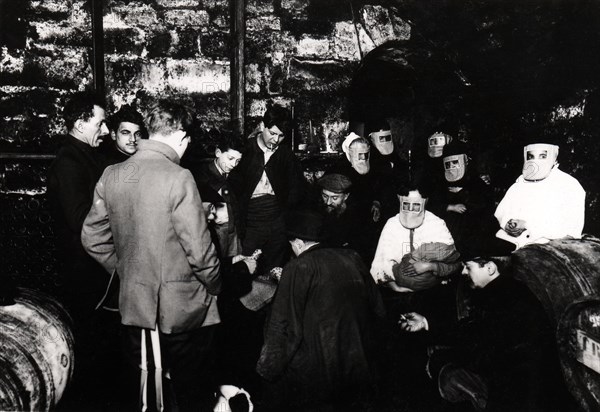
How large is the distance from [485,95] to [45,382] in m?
6.26

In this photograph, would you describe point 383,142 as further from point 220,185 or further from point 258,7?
point 258,7

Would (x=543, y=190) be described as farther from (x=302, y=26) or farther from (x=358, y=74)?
(x=302, y=26)

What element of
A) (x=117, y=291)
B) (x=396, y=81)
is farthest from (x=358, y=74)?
(x=117, y=291)

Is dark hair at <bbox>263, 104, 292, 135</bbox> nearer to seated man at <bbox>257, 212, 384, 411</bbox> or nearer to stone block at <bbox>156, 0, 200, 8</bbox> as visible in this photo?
stone block at <bbox>156, 0, 200, 8</bbox>

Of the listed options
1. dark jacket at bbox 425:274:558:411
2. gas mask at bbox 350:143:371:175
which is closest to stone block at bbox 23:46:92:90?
gas mask at bbox 350:143:371:175

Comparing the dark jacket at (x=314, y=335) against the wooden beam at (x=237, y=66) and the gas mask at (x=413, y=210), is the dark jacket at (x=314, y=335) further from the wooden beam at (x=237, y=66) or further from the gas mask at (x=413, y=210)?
the wooden beam at (x=237, y=66)

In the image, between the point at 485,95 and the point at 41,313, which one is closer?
the point at 41,313

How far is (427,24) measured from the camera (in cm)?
730

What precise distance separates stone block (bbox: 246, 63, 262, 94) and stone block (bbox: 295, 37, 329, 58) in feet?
1.97

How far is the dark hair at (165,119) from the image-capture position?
341 centimetres

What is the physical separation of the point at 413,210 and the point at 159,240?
279 cm

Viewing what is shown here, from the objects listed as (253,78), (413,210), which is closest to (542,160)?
(413,210)

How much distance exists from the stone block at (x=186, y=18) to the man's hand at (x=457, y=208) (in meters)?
4.08

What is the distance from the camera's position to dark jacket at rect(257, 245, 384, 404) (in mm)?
3531
